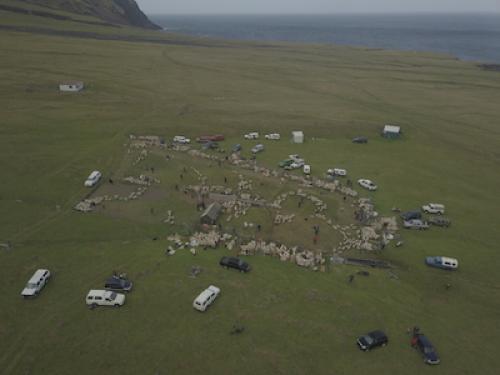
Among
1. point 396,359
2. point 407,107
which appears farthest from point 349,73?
point 396,359

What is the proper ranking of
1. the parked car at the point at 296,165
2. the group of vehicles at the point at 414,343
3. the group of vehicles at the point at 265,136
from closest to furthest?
the group of vehicles at the point at 414,343 → the parked car at the point at 296,165 → the group of vehicles at the point at 265,136

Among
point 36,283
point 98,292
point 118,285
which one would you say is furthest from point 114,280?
point 36,283

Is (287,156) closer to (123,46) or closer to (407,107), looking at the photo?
(407,107)

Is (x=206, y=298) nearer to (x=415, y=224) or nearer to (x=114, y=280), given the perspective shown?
(x=114, y=280)

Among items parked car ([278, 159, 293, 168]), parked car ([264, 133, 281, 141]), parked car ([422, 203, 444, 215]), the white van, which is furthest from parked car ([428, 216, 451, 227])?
the white van

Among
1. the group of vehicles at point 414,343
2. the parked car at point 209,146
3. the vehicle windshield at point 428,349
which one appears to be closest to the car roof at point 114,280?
the group of vehicles at point 414,343

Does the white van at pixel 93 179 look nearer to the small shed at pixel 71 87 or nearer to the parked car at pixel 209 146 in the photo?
the parked car at pixel 209 146
